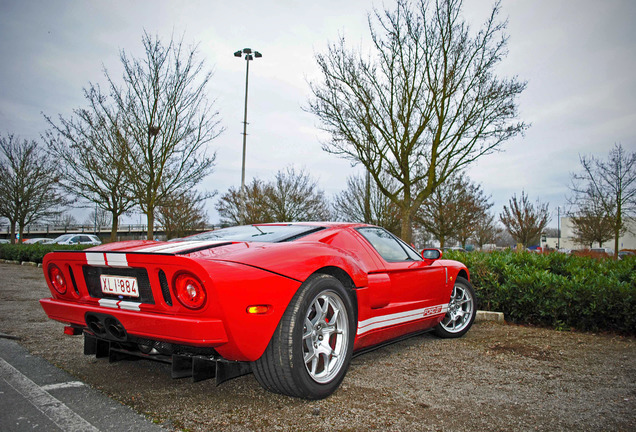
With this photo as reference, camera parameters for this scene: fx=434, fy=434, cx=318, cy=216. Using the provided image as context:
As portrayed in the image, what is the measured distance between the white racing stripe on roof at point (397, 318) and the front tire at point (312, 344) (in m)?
0.22

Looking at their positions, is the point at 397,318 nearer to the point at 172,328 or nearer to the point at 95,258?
the point at 172,328

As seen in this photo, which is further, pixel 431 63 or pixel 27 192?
pixel 27 192

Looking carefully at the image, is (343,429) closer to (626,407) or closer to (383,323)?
(383,323)

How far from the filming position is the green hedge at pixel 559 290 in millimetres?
4574

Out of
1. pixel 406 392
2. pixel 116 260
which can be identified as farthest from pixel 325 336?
pixel 116 260

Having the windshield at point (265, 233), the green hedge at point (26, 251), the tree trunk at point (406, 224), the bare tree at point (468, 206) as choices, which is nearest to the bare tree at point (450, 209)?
the bare tree at point (468, 206)

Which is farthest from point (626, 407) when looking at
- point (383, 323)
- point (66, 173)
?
point (66, 173)

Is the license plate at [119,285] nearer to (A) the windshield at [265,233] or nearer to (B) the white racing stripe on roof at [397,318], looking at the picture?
(A) the windshield at [265,233]

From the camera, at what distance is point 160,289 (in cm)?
232

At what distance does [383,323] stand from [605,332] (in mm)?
2987

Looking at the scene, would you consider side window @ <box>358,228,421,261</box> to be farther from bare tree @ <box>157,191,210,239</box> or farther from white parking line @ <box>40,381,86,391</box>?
bare tree @ <box>157,191,210,239</box>

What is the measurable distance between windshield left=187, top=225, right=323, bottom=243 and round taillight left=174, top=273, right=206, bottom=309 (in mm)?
835

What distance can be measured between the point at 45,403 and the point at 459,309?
12.3 feet

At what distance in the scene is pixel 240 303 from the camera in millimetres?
2221
